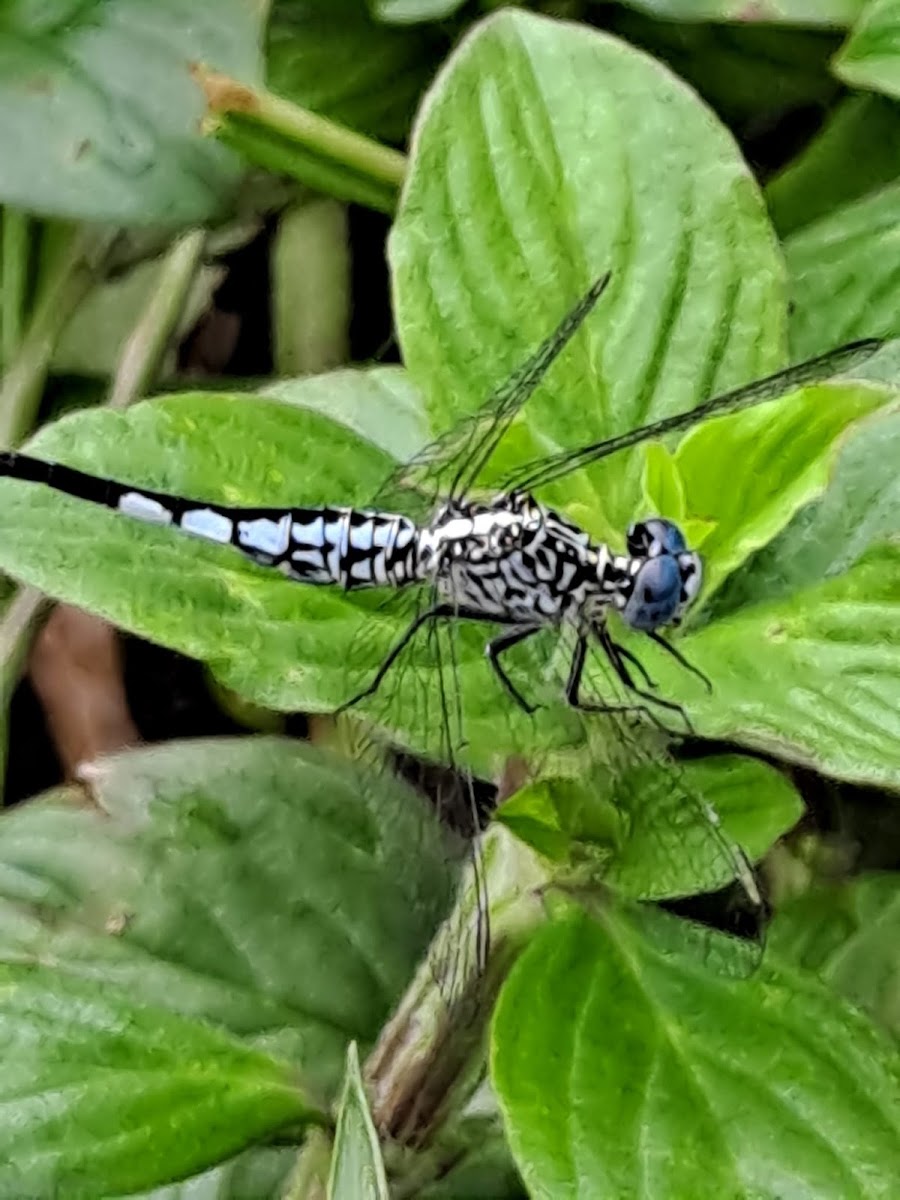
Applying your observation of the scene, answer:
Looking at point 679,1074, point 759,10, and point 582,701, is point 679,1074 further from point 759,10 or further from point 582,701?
point 759,10

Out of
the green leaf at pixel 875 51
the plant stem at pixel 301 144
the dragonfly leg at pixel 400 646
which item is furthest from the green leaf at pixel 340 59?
the dragonfly leg at pixel 400 646

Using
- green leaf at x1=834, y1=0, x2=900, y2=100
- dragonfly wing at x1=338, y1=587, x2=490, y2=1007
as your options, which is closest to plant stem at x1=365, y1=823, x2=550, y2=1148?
dragonfly wing at x1=338, y1=587, x2=490, y2=1007

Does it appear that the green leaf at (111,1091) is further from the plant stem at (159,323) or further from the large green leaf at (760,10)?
the large green leaf at (760,10)

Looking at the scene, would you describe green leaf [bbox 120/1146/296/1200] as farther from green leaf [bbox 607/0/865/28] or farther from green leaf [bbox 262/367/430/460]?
green leaf [bbox 607/0/865/28]

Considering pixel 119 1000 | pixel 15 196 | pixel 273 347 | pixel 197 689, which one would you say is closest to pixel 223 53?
pixel 15 196

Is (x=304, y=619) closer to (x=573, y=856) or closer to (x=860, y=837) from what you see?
(x=573, y=856)

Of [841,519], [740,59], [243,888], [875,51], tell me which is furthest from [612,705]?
[740,59]
